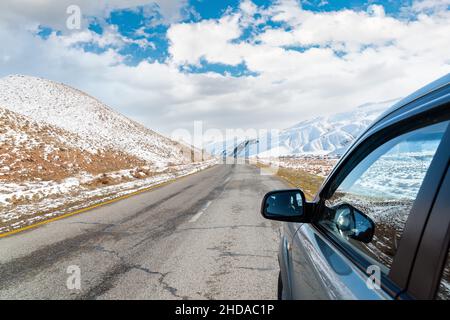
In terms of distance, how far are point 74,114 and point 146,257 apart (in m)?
49.4

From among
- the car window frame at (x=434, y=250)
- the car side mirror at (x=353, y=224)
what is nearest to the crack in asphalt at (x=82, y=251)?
the car side mirror at (x=353, y=224)

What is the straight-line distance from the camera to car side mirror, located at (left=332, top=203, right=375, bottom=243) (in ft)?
5.76

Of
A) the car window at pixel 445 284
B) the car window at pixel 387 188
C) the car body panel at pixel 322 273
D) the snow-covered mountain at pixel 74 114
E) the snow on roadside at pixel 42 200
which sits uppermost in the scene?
the snow-covered mountain at pixel 74 114

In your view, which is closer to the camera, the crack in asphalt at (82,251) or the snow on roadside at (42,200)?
the crack in asphalt at (82,251)

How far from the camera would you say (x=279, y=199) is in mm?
2535

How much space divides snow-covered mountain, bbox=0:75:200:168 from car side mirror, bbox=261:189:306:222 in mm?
36050

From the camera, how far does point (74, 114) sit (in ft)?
159

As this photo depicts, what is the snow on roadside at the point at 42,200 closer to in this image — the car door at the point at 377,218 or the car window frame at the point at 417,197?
the car door at the point at 377,218

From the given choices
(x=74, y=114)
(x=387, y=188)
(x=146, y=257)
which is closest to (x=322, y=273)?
(x=387, y=188)

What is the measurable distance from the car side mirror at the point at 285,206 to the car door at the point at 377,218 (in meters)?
0.17

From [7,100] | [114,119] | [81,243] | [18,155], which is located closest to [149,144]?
[114,119]

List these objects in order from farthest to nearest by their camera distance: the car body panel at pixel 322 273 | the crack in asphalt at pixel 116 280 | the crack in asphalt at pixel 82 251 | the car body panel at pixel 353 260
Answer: the crack in asphalt at pixel 82 251 → the crack in asphalt at pixel 116 280 → the car body panel at pixel 322 273 → the car body panel at pixel 353 260

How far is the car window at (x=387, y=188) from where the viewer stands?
1410mm
